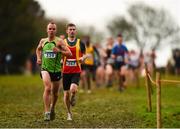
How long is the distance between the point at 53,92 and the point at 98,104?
15.8 ft

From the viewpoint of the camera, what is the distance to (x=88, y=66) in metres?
27.1

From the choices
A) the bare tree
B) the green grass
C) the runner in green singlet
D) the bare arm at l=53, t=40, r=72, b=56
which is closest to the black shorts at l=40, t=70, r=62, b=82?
the runner in green singlet

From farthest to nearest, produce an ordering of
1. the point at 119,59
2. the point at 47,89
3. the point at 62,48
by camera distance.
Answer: the point at 119,59 → the point at 62,48 → the point at 47,89

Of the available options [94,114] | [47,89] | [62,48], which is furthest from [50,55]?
[94,114]

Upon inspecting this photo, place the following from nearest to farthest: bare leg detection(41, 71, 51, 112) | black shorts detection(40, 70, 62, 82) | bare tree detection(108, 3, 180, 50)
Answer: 1. bare leg detection(41, 71, 51, 112)
2. black shorts detection(40, 70, 62, 82)
3. bare tree detection(108, 3, 180, 50)

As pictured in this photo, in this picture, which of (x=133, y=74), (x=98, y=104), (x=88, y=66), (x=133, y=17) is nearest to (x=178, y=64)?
(x=133, y=74)

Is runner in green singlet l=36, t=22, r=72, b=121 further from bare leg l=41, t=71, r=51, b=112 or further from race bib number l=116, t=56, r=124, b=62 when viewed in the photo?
race bib number l=116, t=56, r=124, b=62

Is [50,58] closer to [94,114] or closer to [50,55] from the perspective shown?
[50,55]

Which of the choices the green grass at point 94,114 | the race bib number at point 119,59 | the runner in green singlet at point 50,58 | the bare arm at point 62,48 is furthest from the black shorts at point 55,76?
the race bib number at point 119,59

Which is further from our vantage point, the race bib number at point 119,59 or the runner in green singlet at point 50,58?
the race bib number at point 119,59

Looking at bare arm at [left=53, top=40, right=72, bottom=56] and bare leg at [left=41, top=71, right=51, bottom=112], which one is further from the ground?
bare arm at [left=53, top=40, right=72, bottom=56]

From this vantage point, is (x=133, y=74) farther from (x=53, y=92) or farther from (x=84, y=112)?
(x=53, y=92)

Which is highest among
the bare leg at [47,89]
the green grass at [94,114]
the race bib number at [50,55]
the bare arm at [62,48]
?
the bare arm at [62,48]

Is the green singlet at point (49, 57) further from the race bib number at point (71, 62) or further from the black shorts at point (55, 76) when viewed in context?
the race bib number at point (71, 62)
